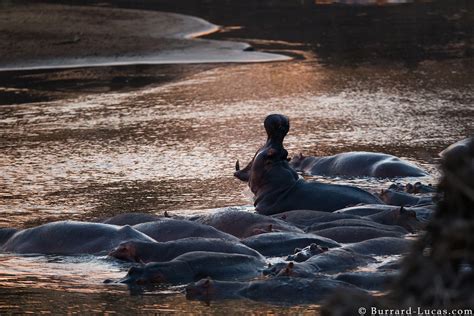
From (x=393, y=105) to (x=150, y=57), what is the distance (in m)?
4.95

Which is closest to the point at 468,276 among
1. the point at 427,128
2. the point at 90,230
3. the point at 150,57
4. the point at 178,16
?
the point at 90,230

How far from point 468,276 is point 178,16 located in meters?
19.5

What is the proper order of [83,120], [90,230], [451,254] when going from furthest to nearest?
1. [83,120]
2. [90,230]
3. [451,254]

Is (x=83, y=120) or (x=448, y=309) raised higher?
(x=448, y=309)

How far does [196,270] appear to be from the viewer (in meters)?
6.19

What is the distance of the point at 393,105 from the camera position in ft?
46.0

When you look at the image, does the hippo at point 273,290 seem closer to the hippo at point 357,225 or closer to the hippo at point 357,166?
the hippo at point 357,225

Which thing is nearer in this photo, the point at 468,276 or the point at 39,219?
the point at 468,276

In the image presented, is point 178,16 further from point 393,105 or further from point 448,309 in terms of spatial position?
point 448,309

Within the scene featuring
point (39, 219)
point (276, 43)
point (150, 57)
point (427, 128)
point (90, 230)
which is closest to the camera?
point (90, 230)

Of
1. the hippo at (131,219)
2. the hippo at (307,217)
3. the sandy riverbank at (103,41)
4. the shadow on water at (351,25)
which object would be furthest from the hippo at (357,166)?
the shadow on water at (351,25)

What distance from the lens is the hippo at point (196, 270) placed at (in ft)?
20.1

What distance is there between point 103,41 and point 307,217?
11.4 meters

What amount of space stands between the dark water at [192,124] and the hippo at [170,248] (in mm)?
113
